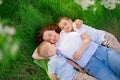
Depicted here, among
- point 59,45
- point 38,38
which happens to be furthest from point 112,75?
point 38,38

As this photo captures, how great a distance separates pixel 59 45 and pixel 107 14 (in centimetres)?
53

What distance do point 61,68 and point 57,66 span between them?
0.09ft

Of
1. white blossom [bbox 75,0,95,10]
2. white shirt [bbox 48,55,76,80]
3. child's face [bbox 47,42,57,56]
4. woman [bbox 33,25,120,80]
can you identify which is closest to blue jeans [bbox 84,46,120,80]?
woman [bbox 33,25,120,80]

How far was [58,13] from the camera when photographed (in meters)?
1.92

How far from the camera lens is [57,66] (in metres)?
1.61

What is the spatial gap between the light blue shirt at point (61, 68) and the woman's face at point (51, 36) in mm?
98

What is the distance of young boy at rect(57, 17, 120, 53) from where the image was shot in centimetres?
169

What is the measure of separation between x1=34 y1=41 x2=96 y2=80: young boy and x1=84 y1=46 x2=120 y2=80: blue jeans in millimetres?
57

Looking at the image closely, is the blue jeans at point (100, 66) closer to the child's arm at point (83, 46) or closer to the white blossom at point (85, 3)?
the child's arm at point (83, 46)

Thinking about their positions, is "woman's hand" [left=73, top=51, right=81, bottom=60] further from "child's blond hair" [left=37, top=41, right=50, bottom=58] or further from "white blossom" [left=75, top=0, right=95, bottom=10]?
"white blossom" [left=75, top=0, right=95, bottom=10]

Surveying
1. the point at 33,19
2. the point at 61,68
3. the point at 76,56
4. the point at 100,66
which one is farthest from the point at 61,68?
the point at 33,19

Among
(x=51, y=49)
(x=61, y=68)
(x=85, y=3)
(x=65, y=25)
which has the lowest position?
(x=61, y=68)

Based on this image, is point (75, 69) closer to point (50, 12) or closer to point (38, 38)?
point (38, 38)

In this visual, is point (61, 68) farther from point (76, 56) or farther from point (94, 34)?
point (94, 34)
